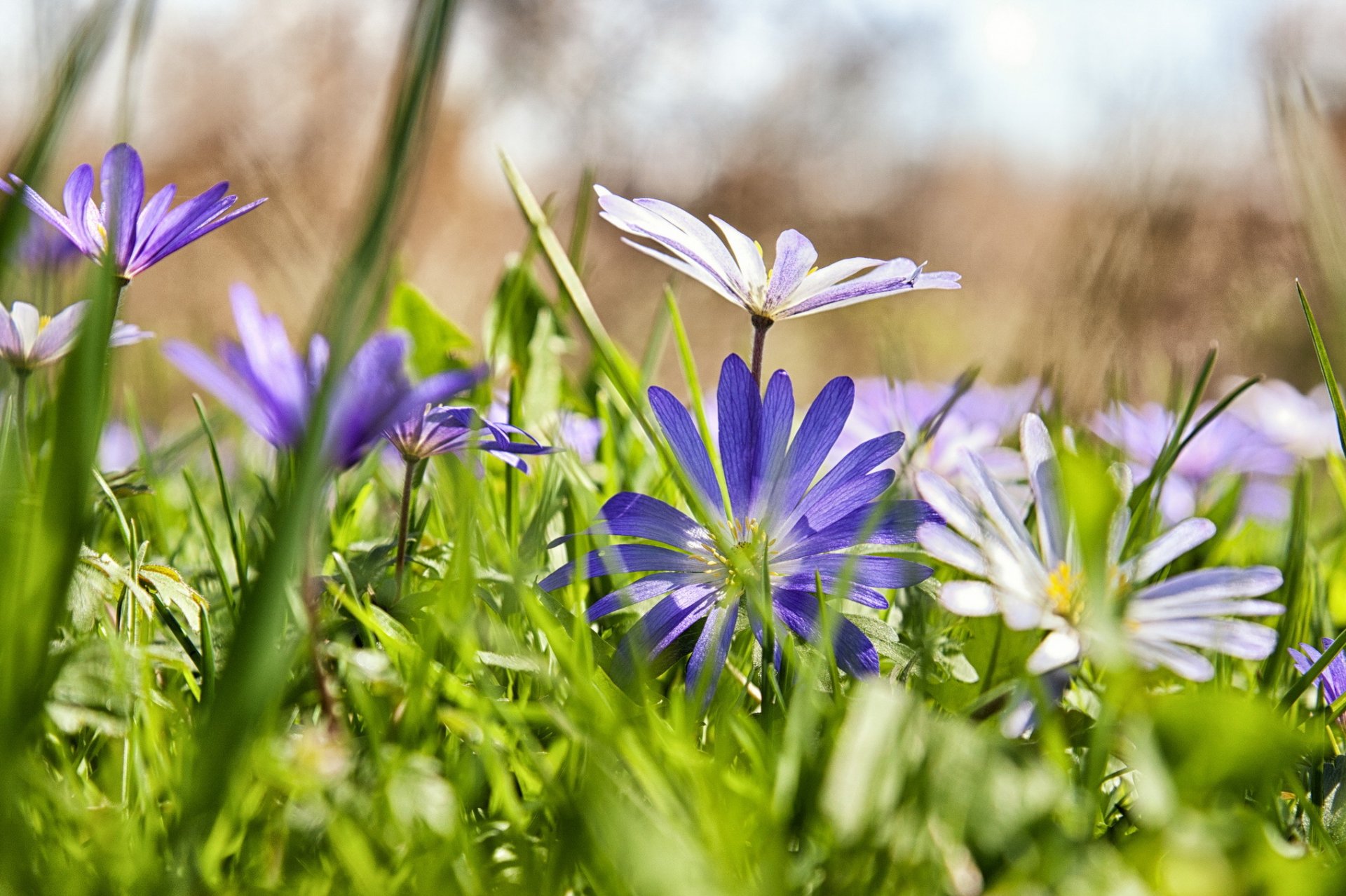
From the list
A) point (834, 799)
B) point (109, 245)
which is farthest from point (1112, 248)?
point (109, 245)

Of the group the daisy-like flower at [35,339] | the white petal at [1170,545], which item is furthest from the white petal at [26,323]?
the white petal at [1170,545]

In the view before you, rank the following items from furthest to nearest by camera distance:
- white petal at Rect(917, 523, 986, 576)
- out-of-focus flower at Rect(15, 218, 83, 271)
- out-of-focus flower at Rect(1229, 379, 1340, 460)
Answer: out-of-focus flower at Rect(1229, 379, 1340, 460) → out-of-focus flower at Rect(15, 218, 83, 271) → white petal at Rect(917, 523, 986, 576)

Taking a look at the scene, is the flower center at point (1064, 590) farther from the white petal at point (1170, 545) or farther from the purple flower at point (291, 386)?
the purple flower at point (291, 386)

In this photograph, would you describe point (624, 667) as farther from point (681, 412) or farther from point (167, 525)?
point (167, 525)

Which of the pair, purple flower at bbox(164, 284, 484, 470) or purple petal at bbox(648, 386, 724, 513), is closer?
purple flower at bbox(164, 284, 484, 470)

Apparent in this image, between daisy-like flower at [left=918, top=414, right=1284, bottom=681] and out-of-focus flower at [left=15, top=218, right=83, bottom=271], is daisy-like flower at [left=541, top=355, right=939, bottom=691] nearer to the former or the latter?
daisy-like flower at [left=918, top=414, right=1284, bottom=681]

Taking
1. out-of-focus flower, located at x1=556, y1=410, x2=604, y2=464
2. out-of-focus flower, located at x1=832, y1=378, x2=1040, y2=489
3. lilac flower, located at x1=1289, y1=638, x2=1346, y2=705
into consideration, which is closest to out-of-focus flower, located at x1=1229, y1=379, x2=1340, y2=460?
out-of-focus flower, located at x1=832, y1=378, x2=1040, y2=489
